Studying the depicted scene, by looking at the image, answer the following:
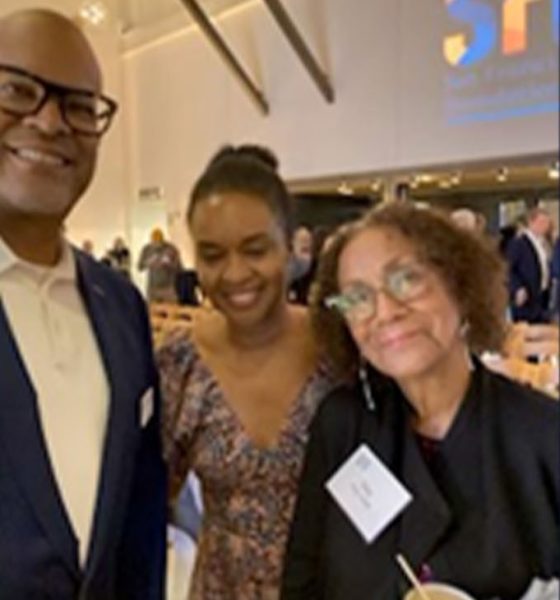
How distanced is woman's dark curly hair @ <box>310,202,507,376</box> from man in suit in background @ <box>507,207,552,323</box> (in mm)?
35

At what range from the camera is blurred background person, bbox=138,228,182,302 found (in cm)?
66

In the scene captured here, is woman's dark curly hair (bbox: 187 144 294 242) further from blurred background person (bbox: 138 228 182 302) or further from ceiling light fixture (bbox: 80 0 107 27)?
ceiling light fixture (bbox: 80 0 107 27)

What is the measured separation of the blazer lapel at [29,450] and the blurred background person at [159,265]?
147 millimetres

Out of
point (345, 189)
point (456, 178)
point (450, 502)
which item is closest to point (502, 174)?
point (456, 178)

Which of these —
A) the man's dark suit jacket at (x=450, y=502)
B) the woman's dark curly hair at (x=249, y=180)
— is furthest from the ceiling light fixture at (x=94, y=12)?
the man's dark suit jacket at (x=450, y=502)

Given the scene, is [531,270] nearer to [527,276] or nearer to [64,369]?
[527,276]

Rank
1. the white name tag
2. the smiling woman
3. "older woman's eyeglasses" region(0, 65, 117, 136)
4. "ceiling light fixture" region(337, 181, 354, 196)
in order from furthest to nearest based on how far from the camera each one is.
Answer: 1. the smiling woman
2. the white name tag
3. "older woman's eyeglasses" region(0, 65, 117, 136)
4. "ceiling light fixture" region(337, 181, 354, 196)

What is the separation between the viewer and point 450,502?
0.72 m

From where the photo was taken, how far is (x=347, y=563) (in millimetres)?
796

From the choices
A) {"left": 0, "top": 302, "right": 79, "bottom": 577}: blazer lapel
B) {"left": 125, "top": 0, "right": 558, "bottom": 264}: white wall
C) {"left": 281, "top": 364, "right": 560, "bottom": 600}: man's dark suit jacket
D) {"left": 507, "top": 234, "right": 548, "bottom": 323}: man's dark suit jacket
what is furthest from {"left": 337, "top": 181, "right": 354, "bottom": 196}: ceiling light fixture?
{"left": 0, "top": 302, "right": 79, "bottom": 577}: blazer lapel

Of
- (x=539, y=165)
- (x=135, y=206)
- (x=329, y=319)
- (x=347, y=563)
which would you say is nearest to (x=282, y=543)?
(x=347, y=563)

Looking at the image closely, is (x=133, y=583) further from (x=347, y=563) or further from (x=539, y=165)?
(x=539, y=165)

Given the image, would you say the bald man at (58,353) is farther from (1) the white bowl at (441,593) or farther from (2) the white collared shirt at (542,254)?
(2) the white collared shirt at (542,254)

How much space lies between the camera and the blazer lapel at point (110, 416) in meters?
0.69
